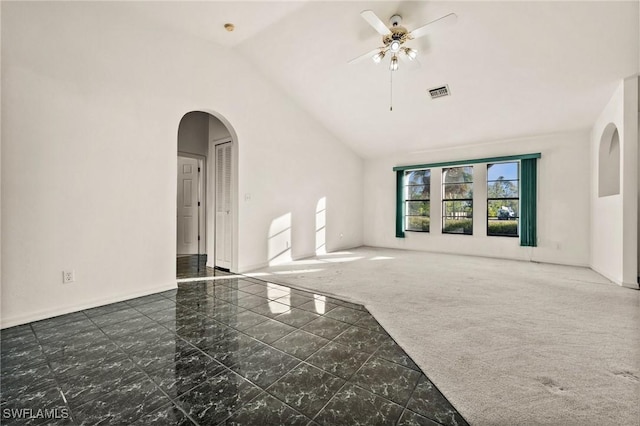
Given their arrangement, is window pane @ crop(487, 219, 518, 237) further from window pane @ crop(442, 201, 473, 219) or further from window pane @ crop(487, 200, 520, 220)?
window pane @ crop(442, 201, 473, 219)

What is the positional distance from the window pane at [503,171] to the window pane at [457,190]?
1.51 ft

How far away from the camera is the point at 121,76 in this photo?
3229 mm

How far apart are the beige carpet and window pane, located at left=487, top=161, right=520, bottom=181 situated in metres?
2.10

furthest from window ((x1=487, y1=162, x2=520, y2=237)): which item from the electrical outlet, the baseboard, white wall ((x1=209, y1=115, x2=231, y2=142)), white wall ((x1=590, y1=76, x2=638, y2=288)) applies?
the electrical outlet

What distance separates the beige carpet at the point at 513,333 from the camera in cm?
155

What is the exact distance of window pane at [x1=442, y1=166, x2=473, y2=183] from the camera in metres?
6.53

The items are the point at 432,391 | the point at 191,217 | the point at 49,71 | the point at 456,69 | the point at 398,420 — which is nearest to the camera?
the point at 398,420

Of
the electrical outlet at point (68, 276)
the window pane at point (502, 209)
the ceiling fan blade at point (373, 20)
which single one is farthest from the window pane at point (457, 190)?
the electrical outlet at point (68, 276)

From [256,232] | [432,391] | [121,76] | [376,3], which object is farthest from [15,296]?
[376,3]

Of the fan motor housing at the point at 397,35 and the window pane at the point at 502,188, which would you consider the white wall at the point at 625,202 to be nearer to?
the window pane at the point at 502,188

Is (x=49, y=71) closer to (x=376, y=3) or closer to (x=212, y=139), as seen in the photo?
(x=212, y=139)

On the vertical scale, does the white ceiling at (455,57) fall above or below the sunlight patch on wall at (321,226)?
above

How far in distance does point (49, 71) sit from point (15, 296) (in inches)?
83.6

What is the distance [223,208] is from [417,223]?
483cm
